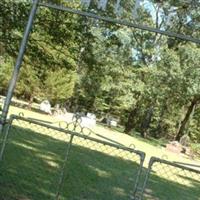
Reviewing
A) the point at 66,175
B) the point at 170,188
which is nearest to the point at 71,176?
the point at 66,175

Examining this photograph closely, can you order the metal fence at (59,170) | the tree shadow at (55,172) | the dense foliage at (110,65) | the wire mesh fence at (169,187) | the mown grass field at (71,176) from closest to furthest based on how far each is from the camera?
the metal fence at (59,170)
the tree shadow at (55,172)
the mown grass field at (71,176)
the wire mesh fence at (169,187)
the dense foliage at (110,65)

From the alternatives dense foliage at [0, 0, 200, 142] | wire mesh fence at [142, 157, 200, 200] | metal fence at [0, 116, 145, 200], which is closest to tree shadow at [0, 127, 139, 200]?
metal fence at [0, 116, 145, 200]

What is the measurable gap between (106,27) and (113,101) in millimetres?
34143

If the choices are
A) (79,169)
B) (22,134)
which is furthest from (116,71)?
(79,169)

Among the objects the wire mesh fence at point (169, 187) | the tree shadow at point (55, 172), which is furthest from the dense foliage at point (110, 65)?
the wire mesh fence at point (169, 187)

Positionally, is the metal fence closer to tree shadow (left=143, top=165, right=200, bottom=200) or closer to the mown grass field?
the mown grass field

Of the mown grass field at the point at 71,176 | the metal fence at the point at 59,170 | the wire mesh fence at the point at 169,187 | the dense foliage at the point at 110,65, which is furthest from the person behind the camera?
the dense foliage at the point at 110,65

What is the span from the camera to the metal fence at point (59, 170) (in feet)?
22.1

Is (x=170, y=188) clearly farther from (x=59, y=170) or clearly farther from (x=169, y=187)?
(x=59, y=170)

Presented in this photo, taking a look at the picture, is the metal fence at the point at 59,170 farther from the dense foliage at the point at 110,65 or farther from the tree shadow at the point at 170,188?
the dense foliage at the point at 110,65

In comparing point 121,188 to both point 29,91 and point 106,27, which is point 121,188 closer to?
point 106,27

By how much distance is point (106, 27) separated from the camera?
44.7 ft

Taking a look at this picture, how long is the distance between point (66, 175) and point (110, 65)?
27232mm

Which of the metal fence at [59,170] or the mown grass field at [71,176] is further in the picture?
the mown grass field at [71,176]
